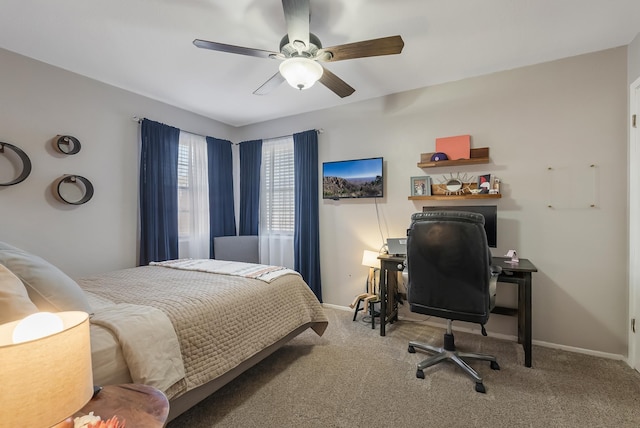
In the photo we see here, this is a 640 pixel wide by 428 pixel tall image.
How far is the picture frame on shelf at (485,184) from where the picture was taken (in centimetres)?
274

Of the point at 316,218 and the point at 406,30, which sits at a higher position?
the point at 406,30

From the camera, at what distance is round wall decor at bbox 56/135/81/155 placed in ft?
8.53

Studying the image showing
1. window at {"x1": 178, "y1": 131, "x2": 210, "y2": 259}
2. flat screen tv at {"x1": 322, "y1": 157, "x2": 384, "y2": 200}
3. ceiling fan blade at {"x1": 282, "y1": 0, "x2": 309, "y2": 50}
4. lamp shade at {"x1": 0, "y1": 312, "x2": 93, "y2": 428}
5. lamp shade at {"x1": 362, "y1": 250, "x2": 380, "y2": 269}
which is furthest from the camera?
window at {"x1": 178, "y1": 131, "x2": 210, "y2": 259}

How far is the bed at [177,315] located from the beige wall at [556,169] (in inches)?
70.7

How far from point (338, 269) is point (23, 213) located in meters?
3.07

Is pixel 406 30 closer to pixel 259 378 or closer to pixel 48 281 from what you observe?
pixel 48 281

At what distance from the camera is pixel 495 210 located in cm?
267

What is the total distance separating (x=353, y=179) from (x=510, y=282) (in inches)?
74.0

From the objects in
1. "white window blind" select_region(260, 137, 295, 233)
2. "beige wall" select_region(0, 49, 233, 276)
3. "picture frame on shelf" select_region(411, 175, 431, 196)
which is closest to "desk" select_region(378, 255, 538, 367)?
"picture frame on shelf" select_region(411, 175, 431, 196)

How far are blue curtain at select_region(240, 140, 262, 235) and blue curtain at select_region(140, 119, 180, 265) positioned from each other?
3.25 ft

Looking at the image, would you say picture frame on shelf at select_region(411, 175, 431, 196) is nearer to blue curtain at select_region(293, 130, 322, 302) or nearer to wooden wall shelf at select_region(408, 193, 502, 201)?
wooden wall shelf at select_region(408, 193, 502, 201)

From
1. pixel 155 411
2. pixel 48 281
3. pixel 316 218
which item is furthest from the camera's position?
pixel 316 218

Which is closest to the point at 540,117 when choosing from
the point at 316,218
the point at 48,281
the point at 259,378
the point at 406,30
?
the point at 406,30

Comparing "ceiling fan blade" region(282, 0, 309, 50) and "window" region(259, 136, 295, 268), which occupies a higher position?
"ceiling fan blade" region(282, 0, 309, 50)
